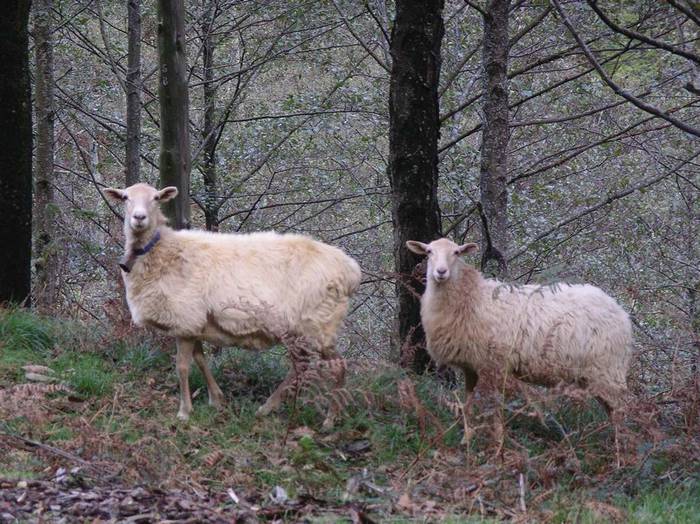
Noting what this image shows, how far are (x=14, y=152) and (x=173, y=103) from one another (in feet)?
6.72

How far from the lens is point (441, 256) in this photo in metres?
8.23

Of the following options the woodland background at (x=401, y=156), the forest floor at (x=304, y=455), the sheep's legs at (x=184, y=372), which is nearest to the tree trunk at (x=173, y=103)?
the woodland background at (x=401, y=156)

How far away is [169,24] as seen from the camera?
903cm

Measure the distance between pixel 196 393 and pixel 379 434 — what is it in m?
1.69

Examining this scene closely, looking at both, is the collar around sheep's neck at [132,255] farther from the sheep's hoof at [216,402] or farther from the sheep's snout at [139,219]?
the sheep's hoof at [216,402]

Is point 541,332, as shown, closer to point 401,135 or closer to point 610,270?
point 401,135

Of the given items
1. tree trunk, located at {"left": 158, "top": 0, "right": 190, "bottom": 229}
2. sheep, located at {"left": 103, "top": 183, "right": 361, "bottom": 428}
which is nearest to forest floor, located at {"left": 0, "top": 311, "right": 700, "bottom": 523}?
sheep, located at {"left": 103, "top": 183, "right": 361, "bottom": 428}

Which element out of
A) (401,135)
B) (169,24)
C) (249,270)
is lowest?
(249,270)

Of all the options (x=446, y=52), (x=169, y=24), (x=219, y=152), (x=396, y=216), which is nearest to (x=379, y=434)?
(x=396, y=216)

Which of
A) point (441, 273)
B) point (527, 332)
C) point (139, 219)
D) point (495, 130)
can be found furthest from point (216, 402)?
point (495, 130)

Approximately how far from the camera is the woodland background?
8211 mm

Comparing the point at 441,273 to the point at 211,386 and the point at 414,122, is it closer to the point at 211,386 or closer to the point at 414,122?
the point at 414,122

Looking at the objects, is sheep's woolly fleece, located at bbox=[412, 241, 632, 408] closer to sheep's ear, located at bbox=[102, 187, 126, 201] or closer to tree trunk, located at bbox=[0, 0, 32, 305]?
sheep's ear, located at bbox=[102, 187, 126, 201]

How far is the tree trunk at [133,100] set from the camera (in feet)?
39.3
